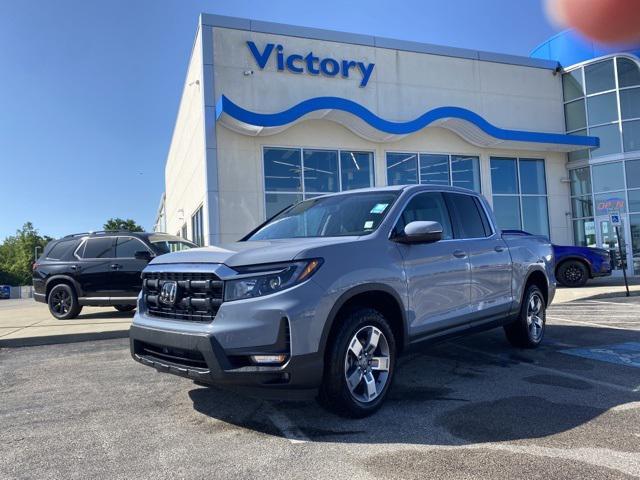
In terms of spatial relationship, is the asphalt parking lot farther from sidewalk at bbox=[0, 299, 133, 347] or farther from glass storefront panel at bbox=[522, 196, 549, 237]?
glass storefront panel at bbox=[522, 196, 549, 237]

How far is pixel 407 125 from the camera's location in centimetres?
1611

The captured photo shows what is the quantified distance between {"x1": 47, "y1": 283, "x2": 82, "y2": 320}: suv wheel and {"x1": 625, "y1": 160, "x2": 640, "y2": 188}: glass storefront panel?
19651mm

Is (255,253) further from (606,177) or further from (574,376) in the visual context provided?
(606,177)

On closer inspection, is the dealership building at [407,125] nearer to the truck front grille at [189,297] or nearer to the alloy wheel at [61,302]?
the alloy wheel at [61,302]

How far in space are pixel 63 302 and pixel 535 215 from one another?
1655 centimetres

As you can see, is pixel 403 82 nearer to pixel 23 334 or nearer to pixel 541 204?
pixel 541 204

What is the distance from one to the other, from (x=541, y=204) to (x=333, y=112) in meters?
9.79

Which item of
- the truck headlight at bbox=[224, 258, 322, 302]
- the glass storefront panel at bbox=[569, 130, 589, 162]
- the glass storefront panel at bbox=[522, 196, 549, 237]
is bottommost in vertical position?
the truck headlight at bbox=[224, 258, 322, 302]

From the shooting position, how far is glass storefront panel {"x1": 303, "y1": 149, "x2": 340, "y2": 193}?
52.3 feet

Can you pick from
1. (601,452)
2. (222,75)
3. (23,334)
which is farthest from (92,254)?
(601,452)

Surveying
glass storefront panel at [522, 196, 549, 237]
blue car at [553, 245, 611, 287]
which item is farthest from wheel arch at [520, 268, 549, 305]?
glass storefront panel at [522, 196, 549, 237]

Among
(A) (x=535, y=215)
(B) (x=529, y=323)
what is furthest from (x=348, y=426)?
(A) (x=535, y=215)

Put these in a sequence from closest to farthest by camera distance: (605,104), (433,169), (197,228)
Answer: (433,169)
(197,228)
(605,104)

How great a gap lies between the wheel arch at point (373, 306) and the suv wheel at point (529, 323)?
2.54 metres
